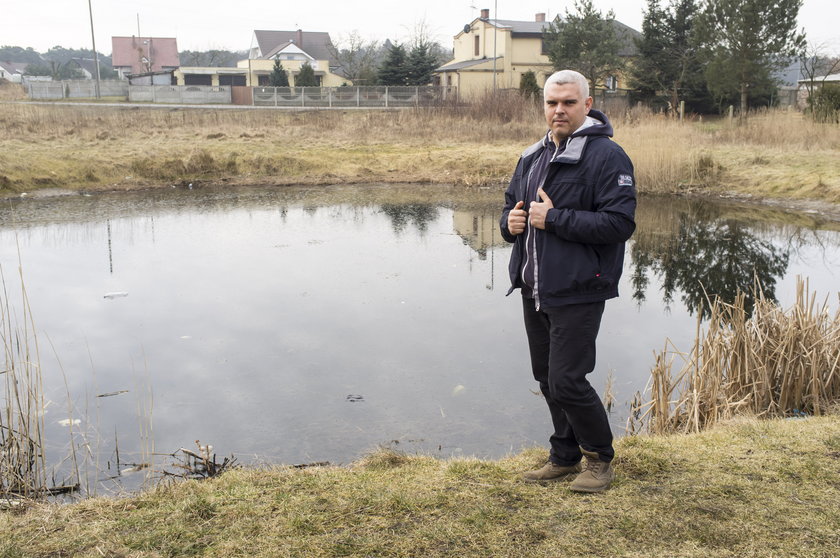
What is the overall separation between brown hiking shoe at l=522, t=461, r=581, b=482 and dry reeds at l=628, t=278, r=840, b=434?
5.34 ft

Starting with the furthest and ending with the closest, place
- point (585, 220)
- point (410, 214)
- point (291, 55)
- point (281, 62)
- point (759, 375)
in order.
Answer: point (291, 55) < point (281, 62) < point (410, 214) < point (759, 375) < point (585, 220)

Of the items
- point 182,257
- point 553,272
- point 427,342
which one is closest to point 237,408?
point 427,342

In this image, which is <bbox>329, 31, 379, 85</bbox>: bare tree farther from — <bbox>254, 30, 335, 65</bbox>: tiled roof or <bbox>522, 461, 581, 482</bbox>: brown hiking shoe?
<bbox>522, 461, 581, 482</bbox>: brown hiking shoe

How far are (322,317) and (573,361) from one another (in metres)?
4.98

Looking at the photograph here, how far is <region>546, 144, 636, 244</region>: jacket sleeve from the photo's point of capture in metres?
3.05

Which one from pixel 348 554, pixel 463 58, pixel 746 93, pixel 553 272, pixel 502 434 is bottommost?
pixel 502 434

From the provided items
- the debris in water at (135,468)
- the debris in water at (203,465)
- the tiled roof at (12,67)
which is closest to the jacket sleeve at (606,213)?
the debris in water at (203,465)

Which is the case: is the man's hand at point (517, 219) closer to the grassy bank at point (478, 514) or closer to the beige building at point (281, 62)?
the grassy bank at point (478, 514)

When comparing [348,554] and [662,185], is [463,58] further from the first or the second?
[348,554]

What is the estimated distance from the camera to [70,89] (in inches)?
1699

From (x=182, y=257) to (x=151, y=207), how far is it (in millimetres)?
4865

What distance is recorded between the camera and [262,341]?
7.11 metres

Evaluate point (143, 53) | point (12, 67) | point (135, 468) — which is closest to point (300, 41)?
point (143, 53)

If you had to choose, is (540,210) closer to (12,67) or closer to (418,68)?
(418,68)
